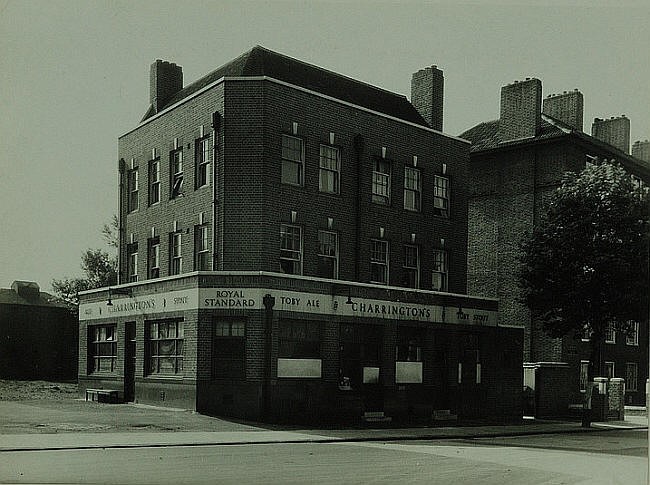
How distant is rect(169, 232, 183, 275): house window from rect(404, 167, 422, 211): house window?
9402 millimetres

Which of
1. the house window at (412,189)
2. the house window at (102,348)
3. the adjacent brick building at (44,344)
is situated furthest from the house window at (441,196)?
the adjacent brick building at (44,344)

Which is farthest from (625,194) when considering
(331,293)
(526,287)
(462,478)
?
(462,478)

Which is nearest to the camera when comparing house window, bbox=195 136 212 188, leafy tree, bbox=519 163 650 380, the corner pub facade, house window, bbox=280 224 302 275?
the corner pub facade

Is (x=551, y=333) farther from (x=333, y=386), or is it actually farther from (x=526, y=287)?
(x=333, y=386)

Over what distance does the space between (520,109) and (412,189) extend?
8746 mm

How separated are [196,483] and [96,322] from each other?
66.6 ft

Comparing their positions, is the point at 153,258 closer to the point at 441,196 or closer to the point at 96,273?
the point at 441,196

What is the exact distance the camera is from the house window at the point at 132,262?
33969 millimetres

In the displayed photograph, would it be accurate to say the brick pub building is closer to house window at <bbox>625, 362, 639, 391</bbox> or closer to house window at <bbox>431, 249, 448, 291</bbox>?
house window at <bbox>625, 362, 639, 391</bbox>

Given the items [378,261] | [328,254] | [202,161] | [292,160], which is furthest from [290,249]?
[378,261]

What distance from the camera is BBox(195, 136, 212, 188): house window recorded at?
29.2 metres

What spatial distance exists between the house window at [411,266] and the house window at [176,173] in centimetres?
960

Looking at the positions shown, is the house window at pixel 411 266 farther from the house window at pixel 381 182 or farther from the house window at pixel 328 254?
the house window at pixel 328 254

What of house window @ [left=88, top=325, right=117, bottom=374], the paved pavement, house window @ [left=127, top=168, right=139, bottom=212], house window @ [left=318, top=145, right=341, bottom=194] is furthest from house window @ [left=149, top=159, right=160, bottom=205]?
the paved pavement
